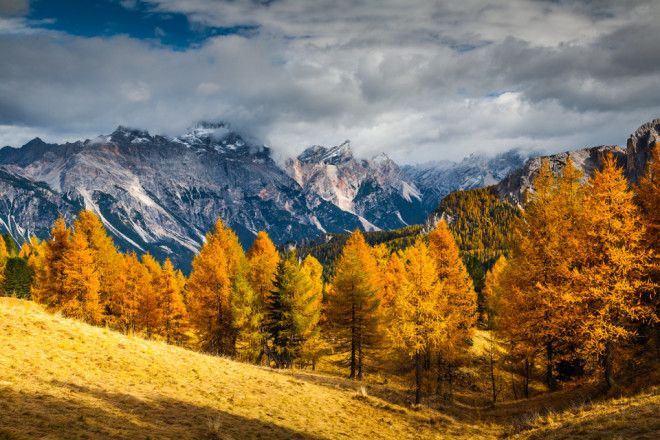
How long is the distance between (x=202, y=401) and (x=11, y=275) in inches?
3177

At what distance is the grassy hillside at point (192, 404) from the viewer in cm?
1489

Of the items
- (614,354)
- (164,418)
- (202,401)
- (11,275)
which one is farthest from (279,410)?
(11,275)

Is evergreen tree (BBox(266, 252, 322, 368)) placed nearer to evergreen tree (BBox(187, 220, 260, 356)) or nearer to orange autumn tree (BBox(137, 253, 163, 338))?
evergreen tree (BBox(187, 220, 260, 356))

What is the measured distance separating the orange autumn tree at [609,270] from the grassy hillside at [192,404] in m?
3.57

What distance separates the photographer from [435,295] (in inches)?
1283

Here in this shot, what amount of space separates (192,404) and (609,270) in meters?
20.7

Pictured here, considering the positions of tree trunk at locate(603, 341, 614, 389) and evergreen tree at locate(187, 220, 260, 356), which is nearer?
tree trunk at locate(603, 341, 614, 389)

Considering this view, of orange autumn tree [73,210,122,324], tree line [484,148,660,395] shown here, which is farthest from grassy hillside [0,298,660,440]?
orange autumn tree [73,210,122,324]

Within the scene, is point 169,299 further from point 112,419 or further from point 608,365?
point 608,365

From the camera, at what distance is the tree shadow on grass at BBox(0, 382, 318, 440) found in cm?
1300

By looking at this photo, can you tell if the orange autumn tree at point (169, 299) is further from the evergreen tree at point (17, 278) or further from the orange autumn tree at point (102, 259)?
the evergreen tree at point (17, 278)

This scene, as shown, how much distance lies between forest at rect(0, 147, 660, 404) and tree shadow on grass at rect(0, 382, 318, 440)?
50.9 feet

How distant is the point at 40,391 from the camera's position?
1570cm

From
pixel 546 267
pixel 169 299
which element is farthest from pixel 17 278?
pixel 546 267
